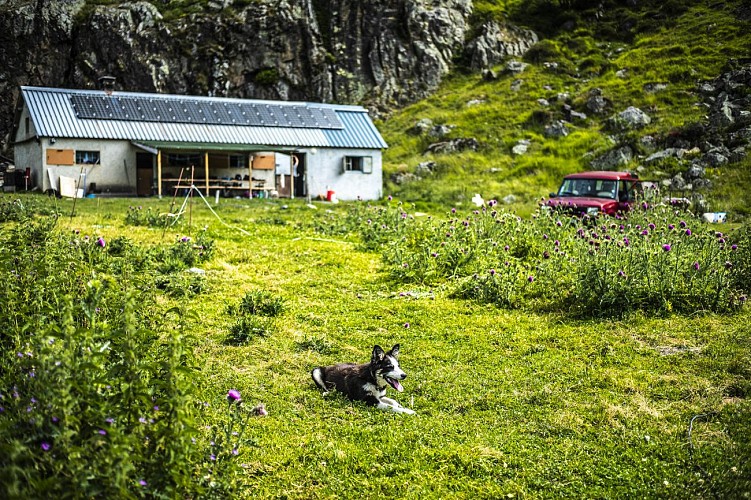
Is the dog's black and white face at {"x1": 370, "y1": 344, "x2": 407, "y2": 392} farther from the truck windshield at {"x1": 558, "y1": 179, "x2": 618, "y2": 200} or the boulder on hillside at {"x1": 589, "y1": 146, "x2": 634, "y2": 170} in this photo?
the boulder on hillside at {"x1": 589, "y1": 146, "x2": 634, "y2": 170}

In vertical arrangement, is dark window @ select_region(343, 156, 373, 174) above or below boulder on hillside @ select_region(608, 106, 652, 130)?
below

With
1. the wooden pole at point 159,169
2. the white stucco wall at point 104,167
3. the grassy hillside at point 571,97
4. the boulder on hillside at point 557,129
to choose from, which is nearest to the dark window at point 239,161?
the wooden pole at point 159,169

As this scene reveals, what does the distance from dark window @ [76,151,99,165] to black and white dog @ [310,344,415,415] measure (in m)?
29.4

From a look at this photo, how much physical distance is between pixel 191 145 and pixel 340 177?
26.4 ft

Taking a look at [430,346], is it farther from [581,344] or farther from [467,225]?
[467,225]

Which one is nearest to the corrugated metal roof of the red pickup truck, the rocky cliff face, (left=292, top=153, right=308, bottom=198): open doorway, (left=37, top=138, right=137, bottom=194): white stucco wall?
(left=37, top=138, right=137, bottom=194): white stucco wall

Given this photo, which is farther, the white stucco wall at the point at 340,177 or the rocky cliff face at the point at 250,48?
the rocky cliff face at the point at 250,48

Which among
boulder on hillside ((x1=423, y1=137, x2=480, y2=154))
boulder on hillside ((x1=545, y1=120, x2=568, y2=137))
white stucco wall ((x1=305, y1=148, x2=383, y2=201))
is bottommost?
white stucco wall ((x1=305, y1=148, x2=383, y2=201))

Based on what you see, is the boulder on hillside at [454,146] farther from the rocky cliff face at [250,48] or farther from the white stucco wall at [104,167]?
the white stucco wall at [104,167]

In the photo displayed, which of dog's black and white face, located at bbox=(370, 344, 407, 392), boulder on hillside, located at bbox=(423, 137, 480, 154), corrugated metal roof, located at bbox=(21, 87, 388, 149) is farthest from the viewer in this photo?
boulder on hillside, located at bbox=(423, 137, 480, 154)

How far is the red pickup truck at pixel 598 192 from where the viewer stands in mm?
17812

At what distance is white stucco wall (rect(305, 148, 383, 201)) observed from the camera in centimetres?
3653

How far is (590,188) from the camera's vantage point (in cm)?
1903

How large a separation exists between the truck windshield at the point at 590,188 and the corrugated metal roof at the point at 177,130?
740 inches
